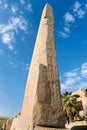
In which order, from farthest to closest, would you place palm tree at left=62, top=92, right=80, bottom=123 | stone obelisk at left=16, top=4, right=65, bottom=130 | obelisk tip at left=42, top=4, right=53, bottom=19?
palm tree at left=62, top=92, right=80, bottom=123
obelisk tip at left=42, top=4, right=53, bottom=19
stone obelisk at left=16, top=4, right=65, bottom=130

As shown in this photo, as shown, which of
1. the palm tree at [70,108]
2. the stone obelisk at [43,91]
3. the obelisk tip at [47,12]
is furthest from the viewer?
the palm tree at [70,108]

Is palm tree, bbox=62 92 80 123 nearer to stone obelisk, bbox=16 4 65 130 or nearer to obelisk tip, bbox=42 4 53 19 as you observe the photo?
obelisk tip, bbox=42 4 53 19

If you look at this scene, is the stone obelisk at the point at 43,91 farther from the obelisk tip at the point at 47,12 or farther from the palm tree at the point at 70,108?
the palm tree at the point at 70,108

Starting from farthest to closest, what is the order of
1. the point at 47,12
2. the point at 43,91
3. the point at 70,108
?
the point at 70,108 → the point at 47,12 → the point at 43,91

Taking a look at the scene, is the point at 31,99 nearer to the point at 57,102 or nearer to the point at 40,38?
the point at 57,102

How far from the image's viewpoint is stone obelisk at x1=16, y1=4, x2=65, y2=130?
6406 millimetres

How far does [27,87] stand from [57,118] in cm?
168

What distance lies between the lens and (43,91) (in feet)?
22.0

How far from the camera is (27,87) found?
7.45 metres

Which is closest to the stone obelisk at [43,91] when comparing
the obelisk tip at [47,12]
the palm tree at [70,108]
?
the obelisk tip at [47,12]

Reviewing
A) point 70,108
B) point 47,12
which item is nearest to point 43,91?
point 47,12

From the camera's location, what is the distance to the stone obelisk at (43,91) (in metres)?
6.41

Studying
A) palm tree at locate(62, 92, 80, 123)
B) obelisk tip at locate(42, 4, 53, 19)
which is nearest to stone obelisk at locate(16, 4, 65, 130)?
obelisk tip at locate(42, 4, 53, 19)

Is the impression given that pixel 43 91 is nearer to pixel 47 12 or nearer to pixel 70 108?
pixel 47 12
